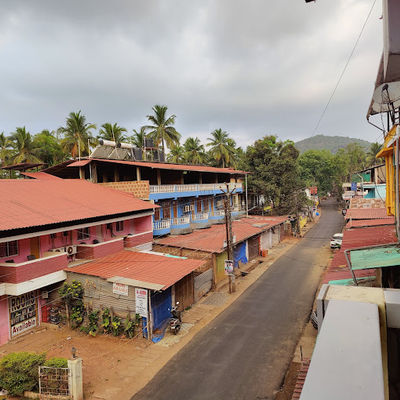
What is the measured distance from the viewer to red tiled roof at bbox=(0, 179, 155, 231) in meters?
14.8

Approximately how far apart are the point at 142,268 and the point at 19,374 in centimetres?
714

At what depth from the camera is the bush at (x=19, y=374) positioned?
10617mm

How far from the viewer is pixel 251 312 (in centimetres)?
1805

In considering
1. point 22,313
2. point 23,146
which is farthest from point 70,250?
point 23,146

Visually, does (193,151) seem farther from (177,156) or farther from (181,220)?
(181,220)

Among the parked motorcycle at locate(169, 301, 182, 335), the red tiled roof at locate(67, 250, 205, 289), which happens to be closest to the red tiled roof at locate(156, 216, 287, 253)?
the red tiled roof at locate(67, 250, 205, 289)

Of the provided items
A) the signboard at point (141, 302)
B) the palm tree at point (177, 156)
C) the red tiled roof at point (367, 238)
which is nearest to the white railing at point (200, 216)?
the signboard at point (141, 302)

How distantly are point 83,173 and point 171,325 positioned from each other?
17.2 metres

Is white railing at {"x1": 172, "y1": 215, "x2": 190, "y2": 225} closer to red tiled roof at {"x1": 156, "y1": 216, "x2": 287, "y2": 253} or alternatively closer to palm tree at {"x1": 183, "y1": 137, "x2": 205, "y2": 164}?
red tiled roof at {"x1": 156, "y1": 216, "x2": 287, "y2": 253}

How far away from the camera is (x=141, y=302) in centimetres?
1445

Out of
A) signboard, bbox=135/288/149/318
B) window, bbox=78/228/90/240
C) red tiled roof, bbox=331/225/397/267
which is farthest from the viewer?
window, bbox=78/228/90/240

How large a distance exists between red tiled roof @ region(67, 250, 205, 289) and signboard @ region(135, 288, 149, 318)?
65cm

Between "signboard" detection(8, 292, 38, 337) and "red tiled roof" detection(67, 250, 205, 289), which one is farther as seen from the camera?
"red tiled roof" detection(67, 250, 205, 289)

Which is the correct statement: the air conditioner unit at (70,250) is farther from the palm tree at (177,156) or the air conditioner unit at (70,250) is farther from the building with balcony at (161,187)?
the palm tree at (177,156)
